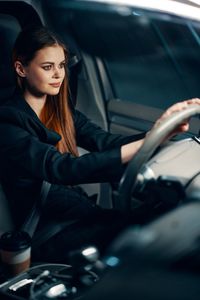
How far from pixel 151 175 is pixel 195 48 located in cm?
253

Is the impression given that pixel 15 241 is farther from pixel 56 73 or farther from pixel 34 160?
pixel 56 73

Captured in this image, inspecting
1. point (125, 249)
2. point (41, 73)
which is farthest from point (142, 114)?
point (125, 249)

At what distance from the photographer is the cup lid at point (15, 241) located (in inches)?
77.5

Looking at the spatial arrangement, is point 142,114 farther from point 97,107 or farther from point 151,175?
point 151,175

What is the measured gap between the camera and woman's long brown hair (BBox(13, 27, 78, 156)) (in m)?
2.18

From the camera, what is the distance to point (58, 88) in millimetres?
2227

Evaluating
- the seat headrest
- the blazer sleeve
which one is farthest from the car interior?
the blazer sleeve

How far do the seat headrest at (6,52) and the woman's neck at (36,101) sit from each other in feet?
0.23

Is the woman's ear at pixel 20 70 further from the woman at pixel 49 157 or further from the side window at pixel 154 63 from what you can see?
the side window at pixel 154 63

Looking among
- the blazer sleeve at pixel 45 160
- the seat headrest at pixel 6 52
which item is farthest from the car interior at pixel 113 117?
the blazer sleeve at pixel 45 160

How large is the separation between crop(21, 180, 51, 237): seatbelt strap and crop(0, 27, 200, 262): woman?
0.07 ft

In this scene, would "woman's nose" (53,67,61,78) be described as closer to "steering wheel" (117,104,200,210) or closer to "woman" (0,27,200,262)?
"woman" (0,27,200,262)

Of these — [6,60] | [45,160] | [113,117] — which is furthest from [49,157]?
[113,117]

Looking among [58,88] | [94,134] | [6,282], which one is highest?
[58,88]
